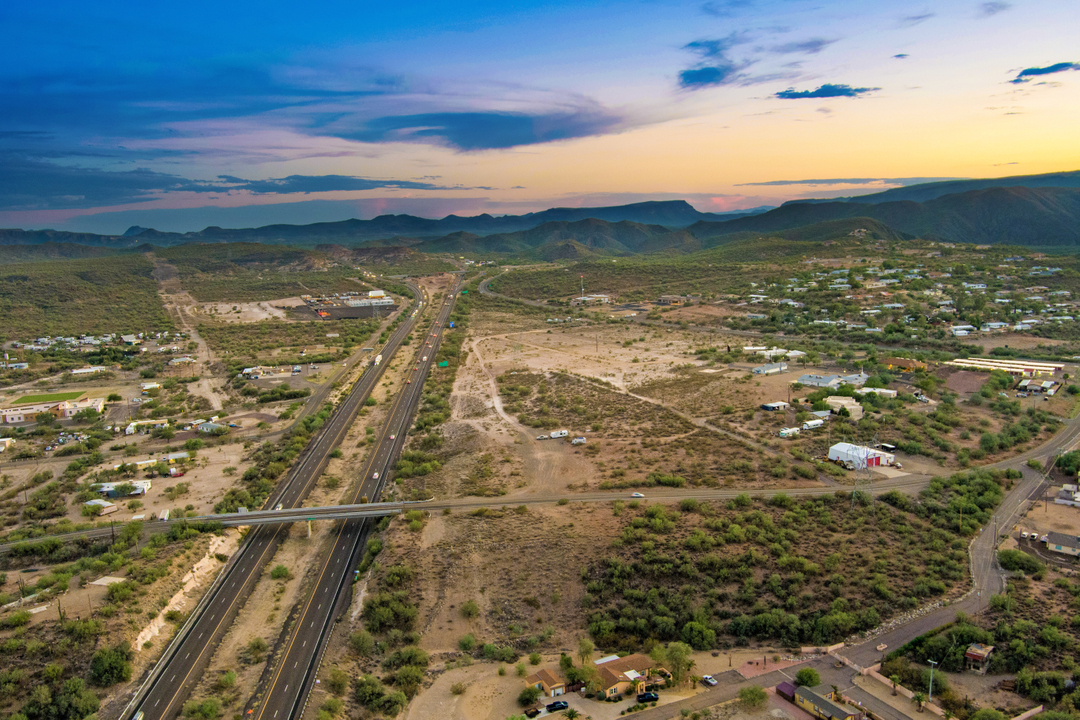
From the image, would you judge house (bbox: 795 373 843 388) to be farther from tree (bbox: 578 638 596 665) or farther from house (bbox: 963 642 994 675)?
tree (bbox: 578 638 596 665)

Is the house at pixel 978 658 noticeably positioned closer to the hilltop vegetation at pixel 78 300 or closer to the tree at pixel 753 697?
the tree at pixel 753 697

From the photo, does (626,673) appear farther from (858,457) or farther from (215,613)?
(858,457)

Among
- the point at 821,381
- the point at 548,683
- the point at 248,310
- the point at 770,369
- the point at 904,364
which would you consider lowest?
the point at 548,683

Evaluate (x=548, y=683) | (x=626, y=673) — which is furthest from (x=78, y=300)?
(x=626, y=673)

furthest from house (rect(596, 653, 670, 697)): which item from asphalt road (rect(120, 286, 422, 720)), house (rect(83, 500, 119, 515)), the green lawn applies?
the green lawn

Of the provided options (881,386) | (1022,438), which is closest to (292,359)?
(881,386)

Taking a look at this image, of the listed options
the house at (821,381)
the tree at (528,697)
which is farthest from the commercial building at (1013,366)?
the tree at (528,697)

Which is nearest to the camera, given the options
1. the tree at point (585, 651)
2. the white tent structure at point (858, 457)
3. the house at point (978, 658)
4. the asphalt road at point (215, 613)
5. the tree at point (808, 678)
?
the tree at point (808, 678)
